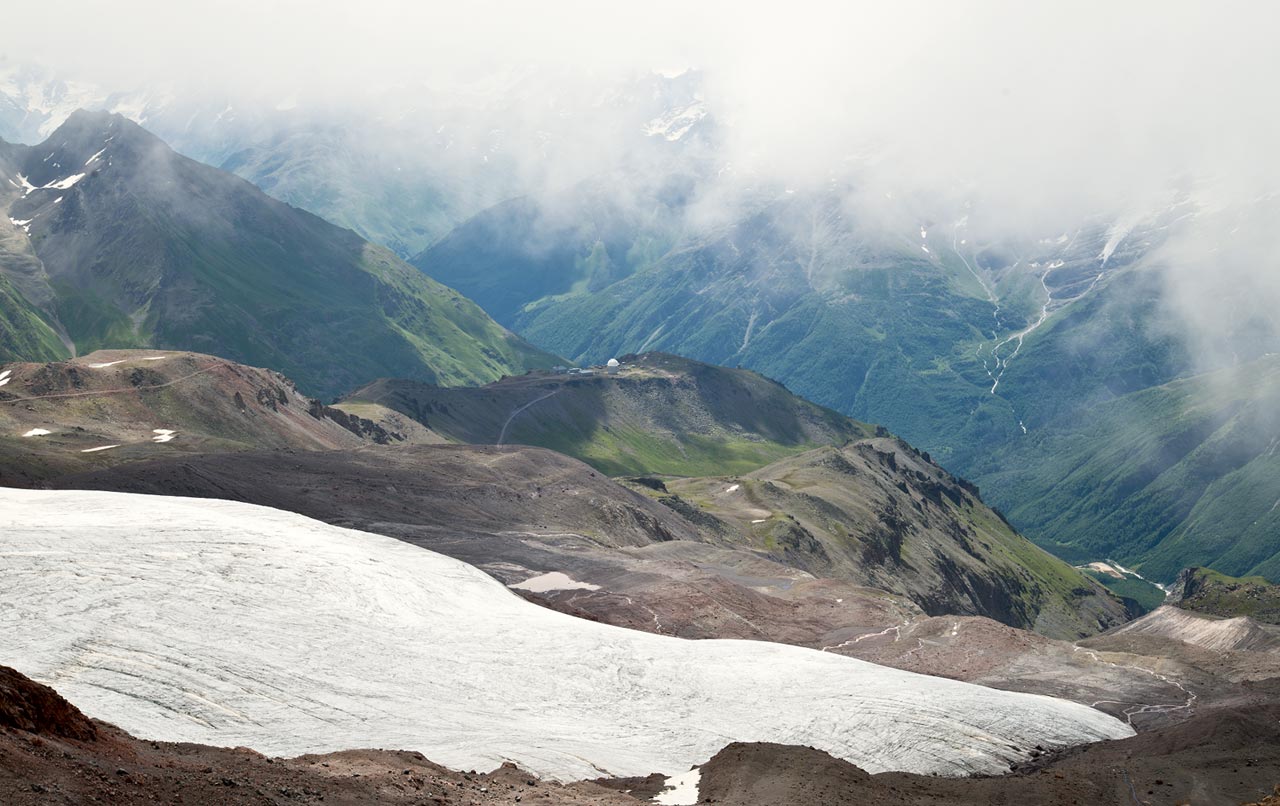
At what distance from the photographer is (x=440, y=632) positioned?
67.9 m

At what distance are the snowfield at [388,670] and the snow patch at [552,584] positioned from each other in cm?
2717

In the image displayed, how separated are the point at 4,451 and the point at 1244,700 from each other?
363 feet

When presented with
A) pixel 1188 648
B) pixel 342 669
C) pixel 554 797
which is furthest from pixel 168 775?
pixel 1188 648

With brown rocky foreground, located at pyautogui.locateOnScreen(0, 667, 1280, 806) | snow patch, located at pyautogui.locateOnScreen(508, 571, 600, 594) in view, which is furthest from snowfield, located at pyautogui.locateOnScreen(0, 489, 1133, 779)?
snow patch, located at pyautogui.locateOnScreen(508, 571, 600, 594)

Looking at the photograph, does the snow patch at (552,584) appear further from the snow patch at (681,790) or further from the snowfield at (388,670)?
the snow patch at (681,790)

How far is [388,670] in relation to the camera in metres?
61.3

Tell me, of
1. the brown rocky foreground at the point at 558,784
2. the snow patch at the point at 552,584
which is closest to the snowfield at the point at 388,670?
the brown rocky foreground at the point at 558,784

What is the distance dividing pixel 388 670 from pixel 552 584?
157ft

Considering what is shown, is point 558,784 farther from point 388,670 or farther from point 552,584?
point 552,584

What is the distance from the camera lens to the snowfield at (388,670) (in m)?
53.7

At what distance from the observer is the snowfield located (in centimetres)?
5369

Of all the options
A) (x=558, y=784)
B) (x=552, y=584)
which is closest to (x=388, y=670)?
(x=558, y=784)

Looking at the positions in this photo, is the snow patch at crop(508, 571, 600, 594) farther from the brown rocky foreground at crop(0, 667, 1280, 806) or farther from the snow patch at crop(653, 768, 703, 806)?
the snow patch at crop(653, 768, 703, 806)

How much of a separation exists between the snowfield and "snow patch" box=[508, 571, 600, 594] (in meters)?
27.2
